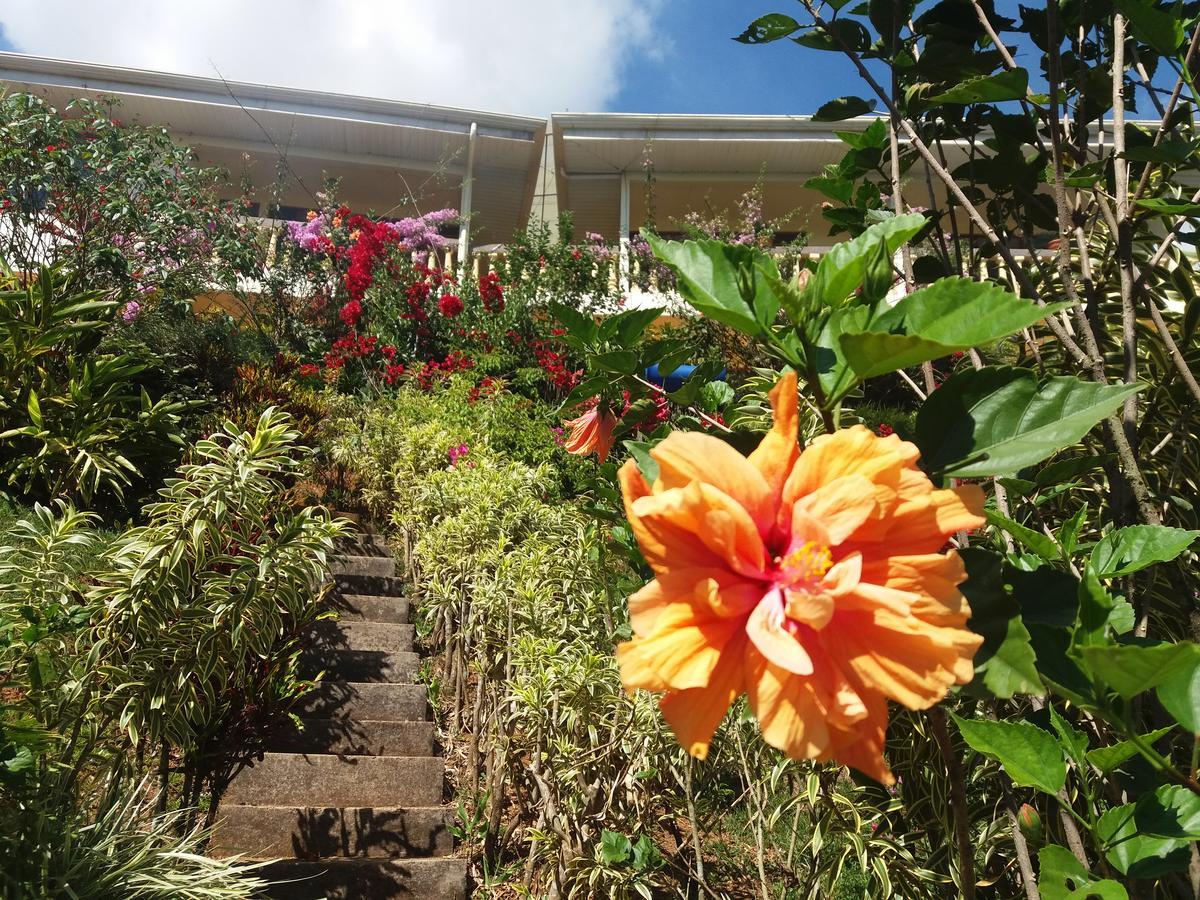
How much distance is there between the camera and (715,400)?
123cm

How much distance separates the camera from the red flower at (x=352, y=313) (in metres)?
7.96

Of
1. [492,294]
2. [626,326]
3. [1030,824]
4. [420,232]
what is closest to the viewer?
[1030,824]

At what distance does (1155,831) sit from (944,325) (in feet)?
1.41

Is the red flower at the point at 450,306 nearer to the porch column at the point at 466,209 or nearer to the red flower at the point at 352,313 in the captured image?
the red flower at the point at 352,313

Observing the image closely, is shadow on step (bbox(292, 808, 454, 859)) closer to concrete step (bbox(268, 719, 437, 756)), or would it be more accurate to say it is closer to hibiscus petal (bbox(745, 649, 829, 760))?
concrete step (bbox(268, 719, 437, 756))

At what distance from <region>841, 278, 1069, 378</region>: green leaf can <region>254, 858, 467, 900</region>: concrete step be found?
2.92 meters

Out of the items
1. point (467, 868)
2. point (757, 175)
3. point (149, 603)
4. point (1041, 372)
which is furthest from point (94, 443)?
point (757, 175)

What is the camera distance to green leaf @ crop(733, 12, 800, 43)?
1138 mm

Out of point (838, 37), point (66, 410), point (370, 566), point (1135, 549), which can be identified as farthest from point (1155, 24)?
point (66, 410)

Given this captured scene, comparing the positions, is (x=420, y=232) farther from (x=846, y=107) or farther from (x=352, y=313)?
(x=846, y=107)

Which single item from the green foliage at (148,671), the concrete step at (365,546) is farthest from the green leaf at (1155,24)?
Answer: the concrete step at (365,546)

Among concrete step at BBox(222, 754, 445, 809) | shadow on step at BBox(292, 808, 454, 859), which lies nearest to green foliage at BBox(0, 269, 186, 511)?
concrete step at BBox(222, 754, 445, 809)

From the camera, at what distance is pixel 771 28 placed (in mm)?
1156

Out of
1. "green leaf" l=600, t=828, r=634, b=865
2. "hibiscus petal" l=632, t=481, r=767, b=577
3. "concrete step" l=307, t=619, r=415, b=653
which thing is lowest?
"green leaf" l=600, t=828, r=634, b=865
